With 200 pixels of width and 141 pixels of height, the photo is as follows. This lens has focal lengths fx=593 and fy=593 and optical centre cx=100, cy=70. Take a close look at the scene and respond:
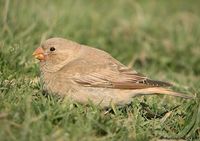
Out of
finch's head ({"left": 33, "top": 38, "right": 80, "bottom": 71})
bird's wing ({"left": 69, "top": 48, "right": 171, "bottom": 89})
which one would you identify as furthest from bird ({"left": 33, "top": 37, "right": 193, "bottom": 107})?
finch's head ({"left": 33, "top": 38, "right": 80, "bottom": 71})

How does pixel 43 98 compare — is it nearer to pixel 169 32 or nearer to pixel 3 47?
pixel 3 47

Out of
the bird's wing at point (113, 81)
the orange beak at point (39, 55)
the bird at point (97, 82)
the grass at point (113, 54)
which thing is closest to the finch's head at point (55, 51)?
the orange beak at point (39, 55)

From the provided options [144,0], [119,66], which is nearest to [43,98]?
[119,66]

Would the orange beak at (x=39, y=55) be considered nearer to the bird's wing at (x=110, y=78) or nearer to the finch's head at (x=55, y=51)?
the finch's head at (x=55, y=51)

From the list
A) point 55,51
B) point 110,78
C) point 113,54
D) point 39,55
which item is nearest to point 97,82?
point 110,78

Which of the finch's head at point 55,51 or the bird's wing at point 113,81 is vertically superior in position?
the finch's head at point 55,51

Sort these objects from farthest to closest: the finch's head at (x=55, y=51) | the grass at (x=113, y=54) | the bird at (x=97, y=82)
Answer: the finch's head at (x=55, y=51), the bird at (x=97, y=82), the grass at (x=113, y=54)

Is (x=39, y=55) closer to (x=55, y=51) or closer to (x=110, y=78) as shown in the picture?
(x=55, y=51)
